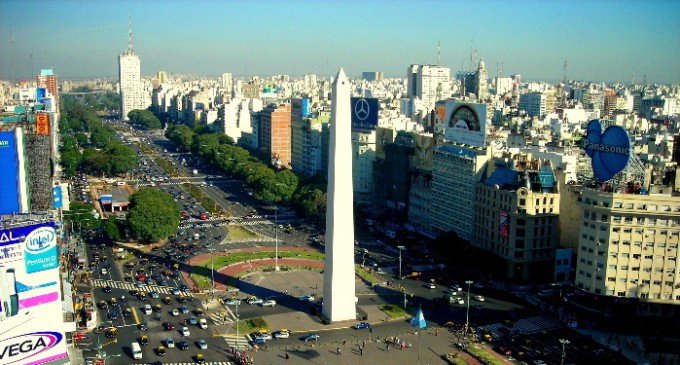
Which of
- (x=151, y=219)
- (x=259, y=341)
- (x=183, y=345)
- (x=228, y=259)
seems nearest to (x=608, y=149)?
(x=259, y=341)

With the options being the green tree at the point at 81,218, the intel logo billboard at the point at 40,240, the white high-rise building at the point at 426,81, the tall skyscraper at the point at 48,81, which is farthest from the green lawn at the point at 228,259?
the white high-rise building at the point at 426,81

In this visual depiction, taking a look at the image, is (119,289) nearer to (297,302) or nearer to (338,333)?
(297,302)

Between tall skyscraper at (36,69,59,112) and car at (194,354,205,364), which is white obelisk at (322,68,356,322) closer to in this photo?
car at (194,354,205,364)

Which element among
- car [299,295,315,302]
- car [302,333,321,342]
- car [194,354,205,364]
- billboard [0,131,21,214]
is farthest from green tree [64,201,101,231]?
car [302,333,321,342]

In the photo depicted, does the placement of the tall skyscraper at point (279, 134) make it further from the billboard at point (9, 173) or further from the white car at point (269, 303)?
the billboard at point (9, 173)

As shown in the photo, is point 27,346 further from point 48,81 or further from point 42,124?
point 48,81

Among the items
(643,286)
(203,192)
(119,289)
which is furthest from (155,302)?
(203,192)
